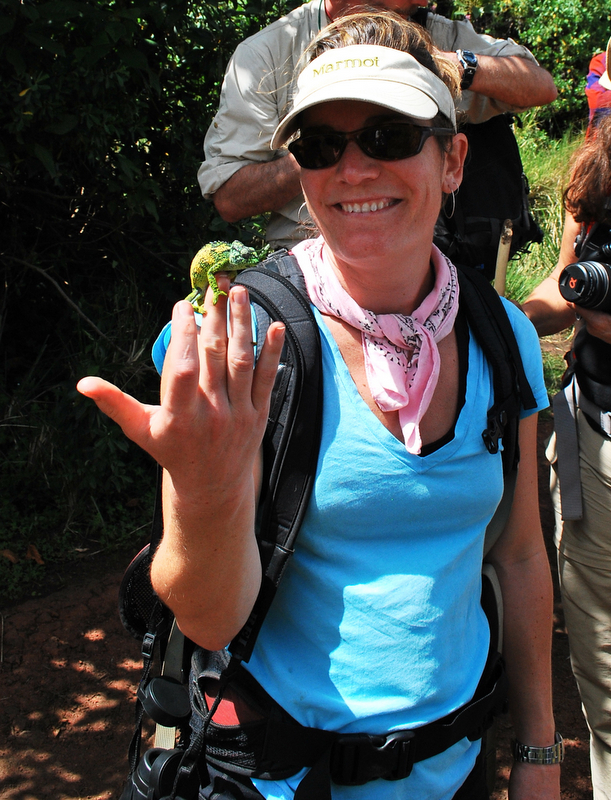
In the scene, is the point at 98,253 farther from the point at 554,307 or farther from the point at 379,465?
the point at 379,465

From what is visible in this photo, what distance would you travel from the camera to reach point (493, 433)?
175 centimetres

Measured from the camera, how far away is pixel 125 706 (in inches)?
147

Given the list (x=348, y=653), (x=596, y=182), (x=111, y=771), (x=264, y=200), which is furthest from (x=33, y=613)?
(x=596, y=182)

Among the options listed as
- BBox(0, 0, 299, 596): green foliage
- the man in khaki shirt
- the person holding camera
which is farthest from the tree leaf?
the person holding camera

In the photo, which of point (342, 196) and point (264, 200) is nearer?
point (342, 196)

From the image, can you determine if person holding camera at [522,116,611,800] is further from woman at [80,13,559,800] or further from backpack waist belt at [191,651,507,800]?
backpack waist belt at [191,651,507,800]

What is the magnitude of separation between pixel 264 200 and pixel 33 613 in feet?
9.71

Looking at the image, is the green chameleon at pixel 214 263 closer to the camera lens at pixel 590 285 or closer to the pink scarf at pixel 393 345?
the pink scarf at pixel 393 345

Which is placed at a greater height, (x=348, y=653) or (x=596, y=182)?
(x=596, y=182)

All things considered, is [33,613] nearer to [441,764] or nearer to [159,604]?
[159,604]

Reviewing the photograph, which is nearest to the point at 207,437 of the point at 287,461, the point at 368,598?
the point at 287,461

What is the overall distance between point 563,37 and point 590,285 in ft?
41.7

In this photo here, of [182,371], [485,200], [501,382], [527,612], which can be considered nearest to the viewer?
[182,371]

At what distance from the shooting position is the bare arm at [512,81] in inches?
111
